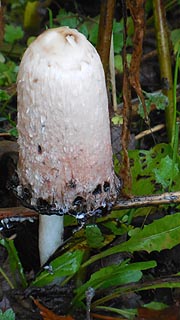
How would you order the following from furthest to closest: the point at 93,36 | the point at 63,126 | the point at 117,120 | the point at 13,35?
the point at 13,35 < the point at 93,36 < the point at 117,120 < the point at 63,126

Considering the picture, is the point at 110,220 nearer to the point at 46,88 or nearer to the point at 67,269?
the point at 67,269

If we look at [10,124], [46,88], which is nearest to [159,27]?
[10,124]

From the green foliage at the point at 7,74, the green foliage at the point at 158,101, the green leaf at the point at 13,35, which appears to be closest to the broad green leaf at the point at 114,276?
the green foliage at the point at 158,101

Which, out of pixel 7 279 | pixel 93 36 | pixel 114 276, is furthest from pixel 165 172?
pixel 93 36

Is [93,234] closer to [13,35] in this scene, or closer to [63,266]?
[63,266]

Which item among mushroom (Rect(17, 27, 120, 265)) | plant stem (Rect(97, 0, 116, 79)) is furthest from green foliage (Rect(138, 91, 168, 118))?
mushroom (Rect(17, 27, 120, 265))

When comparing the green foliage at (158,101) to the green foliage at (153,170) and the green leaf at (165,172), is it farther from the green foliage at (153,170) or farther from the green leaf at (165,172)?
the green leaf at (165,172)
